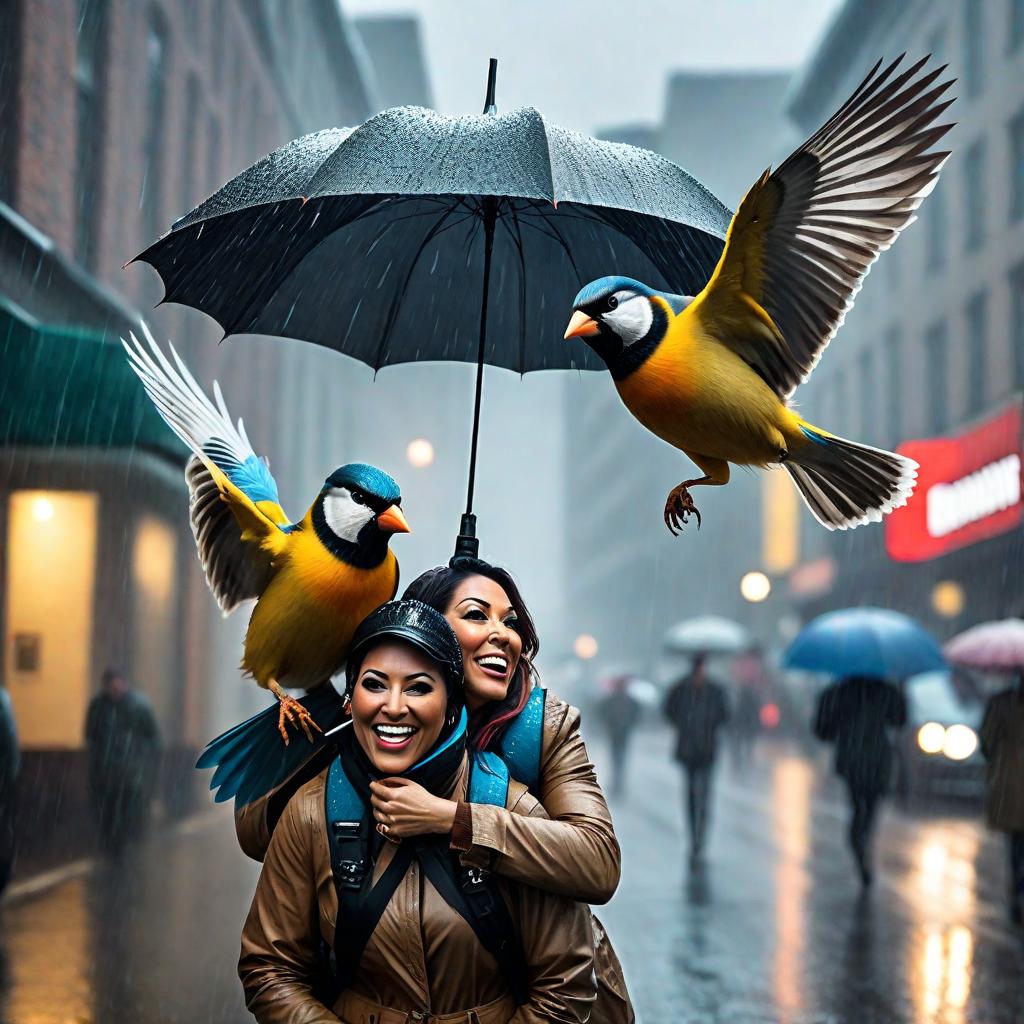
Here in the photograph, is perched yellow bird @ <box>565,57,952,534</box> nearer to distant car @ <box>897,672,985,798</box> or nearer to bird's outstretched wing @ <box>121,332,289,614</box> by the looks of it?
bird's outstretched wing @ <box>121,332,289,614</box>

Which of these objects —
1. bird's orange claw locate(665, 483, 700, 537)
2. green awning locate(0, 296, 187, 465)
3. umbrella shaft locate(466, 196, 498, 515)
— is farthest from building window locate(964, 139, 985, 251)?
bird's orange claw locate(665, 483, 700, 537)

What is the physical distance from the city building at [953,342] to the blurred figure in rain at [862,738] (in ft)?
41.1

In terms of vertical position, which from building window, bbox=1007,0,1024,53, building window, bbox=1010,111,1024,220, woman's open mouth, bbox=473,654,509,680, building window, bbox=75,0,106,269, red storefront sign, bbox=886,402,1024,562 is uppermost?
building window, bbox=1007,0,1024,53

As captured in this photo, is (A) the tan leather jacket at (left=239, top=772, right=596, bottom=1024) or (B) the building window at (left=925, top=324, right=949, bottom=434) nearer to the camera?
(A) the tan leather jacket at (left=239, top=772, right=596, bottom=1024)

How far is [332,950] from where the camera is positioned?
10.5 feet

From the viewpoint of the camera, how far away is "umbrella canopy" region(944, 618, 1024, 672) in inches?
433

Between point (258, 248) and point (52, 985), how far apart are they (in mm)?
5744

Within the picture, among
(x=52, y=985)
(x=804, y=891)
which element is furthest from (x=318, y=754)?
(x=804, y=891)

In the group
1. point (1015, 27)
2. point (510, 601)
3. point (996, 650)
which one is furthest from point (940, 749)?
point (510, 601)

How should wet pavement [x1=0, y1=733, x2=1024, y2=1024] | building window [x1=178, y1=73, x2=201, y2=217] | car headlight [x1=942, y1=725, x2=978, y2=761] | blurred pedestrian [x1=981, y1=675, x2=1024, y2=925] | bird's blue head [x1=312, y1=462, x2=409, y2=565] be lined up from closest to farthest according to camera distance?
bird's blue head [x1=312, y1=462, x2=409, y2=565] → wet pavement [x1=0, y1=733, x2=1024, y2=1024] → blurred pedestrian [x1=981, y1=675, x2=1024, y2=925] → car headlight [x1=942, y1=725, x2=978, y2=761] → building window [x1=178, y1=73, x2=201, y2=217]

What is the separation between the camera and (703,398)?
9.70 feet

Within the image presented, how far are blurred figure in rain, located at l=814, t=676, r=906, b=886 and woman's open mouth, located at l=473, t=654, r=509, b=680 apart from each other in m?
9.16

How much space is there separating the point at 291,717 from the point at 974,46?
96.7 feet

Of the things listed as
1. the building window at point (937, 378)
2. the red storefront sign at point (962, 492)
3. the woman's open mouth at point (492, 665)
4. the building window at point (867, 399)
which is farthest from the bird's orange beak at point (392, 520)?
the building window at point (867, 399)
